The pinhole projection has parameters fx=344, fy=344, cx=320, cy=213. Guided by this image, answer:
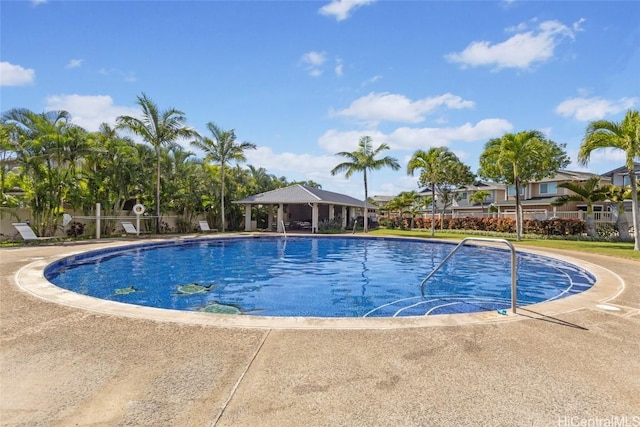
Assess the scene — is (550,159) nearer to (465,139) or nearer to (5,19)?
(465,139)

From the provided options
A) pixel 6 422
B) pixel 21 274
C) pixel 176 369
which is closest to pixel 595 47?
pixel 176 369

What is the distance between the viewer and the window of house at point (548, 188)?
30125mm

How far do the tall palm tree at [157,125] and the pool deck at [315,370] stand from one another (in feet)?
62.9

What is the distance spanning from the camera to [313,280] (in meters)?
10.3

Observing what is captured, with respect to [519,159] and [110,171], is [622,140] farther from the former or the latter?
[110,171]

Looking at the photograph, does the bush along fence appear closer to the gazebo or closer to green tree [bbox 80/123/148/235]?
the gazebo

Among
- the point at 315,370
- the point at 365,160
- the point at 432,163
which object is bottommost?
the point at 315,370

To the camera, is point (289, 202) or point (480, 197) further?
point (480, 197)

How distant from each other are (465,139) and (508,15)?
46.2 feet

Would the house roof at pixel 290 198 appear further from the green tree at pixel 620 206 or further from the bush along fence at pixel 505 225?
the green tree at pixel 620 206

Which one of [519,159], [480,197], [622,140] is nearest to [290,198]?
[519,159]

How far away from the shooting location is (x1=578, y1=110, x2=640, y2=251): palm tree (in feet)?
45.3

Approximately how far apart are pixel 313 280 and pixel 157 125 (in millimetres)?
17519

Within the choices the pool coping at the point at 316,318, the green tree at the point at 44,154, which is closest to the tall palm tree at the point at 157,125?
the green tree at the point at 44,154
